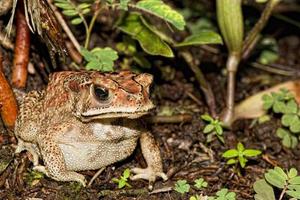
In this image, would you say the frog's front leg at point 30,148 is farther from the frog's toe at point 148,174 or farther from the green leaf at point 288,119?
the green leaf at point 288,119

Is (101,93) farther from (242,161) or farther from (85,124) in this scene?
(242,161)

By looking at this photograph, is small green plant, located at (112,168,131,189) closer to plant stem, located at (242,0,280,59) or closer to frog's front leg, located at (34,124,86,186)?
frog's front leg, located at (34,124,86,186)

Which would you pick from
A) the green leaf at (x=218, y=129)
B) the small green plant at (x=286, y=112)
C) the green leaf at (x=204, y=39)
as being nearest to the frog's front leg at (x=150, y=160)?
the green leaf at (x=218, y=129)

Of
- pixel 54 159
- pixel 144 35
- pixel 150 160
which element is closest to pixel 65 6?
pixel 144 35

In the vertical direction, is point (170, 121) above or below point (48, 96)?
below

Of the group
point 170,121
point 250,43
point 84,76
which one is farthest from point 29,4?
point 250,43

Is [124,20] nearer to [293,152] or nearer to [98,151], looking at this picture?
[98,151]
